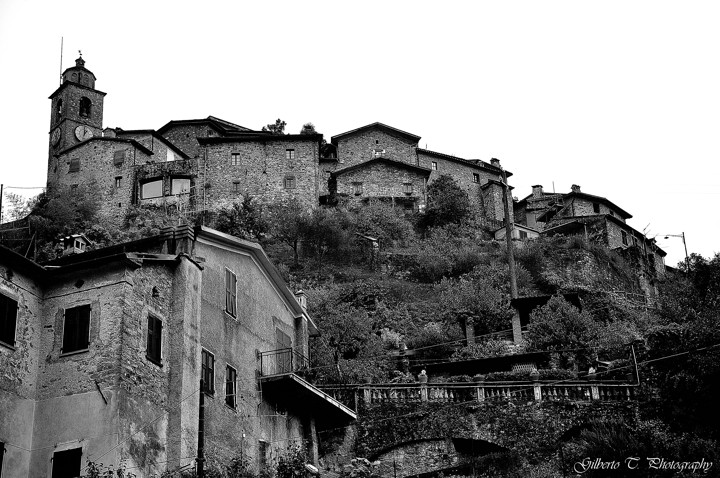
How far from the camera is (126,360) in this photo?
24.4 metres

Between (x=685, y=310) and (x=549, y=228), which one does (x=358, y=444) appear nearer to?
(x=685, y=310)

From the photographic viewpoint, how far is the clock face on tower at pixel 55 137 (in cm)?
7844

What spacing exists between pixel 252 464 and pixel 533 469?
10.7 m

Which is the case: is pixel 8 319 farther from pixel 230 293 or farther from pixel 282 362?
pixel 282 362

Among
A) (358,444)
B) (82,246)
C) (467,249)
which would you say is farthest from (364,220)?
(82,246)

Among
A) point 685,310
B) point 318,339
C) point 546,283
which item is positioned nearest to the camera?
point 318,339

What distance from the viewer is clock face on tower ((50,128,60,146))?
257 ft

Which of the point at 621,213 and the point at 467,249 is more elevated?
the point at 621,213

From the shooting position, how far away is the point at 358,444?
35.8 meters

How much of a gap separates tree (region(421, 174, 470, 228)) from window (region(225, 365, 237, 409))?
4536cm

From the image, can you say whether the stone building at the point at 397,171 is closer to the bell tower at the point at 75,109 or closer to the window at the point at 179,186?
the window at the point at 179,186

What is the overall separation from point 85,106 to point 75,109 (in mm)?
1341

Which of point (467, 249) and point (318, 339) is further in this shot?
point (467, 249)

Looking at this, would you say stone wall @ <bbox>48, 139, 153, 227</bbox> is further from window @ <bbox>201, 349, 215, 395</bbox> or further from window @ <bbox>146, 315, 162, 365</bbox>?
window @ <bbox>146, 315, 162, 365</bbox>
